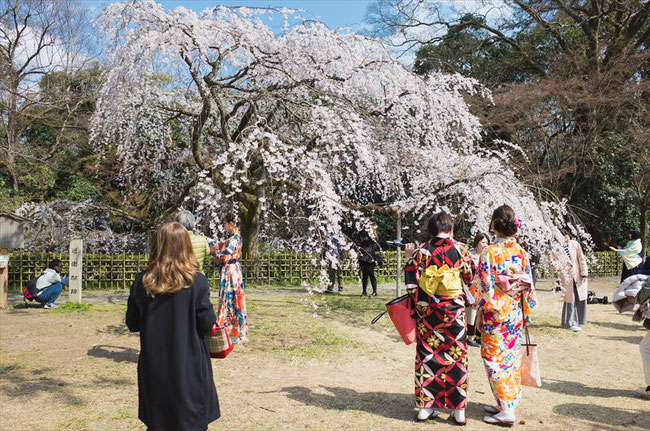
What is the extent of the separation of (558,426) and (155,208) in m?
12.4

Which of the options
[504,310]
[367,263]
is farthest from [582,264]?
[504,310]

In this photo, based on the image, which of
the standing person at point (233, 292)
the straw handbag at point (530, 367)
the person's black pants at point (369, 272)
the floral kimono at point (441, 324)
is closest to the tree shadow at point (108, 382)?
the standing person at point (233, 292)

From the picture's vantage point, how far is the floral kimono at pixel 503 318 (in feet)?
12.3

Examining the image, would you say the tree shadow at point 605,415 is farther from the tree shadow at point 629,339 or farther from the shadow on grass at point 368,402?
the tree shadow at point 629,339

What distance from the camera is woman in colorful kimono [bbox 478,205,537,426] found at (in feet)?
12.3

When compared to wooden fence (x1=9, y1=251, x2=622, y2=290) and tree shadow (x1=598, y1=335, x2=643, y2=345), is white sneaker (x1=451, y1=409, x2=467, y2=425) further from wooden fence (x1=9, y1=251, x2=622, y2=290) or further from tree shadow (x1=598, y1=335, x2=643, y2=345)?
wooden fence (x1=9, y1=251, x2=622, y2=290)

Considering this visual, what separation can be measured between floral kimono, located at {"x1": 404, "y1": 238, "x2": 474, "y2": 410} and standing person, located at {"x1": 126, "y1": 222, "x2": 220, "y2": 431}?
182 centimetres

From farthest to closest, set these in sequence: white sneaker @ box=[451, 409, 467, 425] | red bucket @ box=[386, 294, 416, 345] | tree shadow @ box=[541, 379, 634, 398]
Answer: tree shadow @ box=[541, 379, 634, 398]
red bucket @ box=[386, 294, 416, 345]
white sneaker @ box=[451, 409, 467, 425]

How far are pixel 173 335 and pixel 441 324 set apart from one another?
2.07 m

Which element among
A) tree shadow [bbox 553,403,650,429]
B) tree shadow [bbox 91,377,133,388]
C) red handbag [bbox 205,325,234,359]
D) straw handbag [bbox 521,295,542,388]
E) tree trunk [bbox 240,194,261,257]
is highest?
tree trunk [bbox 240,194,261,257]

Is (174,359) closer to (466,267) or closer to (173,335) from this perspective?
(173,335)

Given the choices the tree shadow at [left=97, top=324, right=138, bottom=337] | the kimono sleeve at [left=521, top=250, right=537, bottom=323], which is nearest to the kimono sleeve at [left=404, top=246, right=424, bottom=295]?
the kimono sleeve at [left=521, top=250, right=537, bottom=323]

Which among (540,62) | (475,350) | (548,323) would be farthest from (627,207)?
(475,350)

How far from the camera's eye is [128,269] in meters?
11.8
